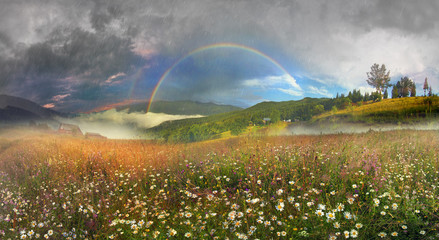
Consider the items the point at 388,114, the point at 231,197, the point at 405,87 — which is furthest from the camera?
the point at 405,87

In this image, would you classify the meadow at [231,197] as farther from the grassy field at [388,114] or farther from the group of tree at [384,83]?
the group of tree at [384,83]

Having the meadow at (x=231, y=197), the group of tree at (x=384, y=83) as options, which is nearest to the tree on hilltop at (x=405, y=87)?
the group of tree at (x=384, y=83)

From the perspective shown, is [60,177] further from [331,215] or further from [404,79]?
[404,79]

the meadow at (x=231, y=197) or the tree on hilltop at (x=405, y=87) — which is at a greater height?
the tree on hilltop at (x=405, y=87)

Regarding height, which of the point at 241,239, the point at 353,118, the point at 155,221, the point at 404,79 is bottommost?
the point at 155,221

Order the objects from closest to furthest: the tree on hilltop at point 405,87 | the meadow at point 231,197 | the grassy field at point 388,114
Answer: the meadow at point 231,197 → the grassy field at point 388,114 → the tree on hilltop at point 405,87

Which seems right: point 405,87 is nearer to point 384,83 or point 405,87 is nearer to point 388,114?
point 384,83

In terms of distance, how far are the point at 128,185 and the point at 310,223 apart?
4.52 meters

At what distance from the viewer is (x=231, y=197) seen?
175 inches

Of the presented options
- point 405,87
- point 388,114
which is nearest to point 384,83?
point 405,87

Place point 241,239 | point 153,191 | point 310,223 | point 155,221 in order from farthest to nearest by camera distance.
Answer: point 153,191, point 155,221, point 310,223, point 241,239

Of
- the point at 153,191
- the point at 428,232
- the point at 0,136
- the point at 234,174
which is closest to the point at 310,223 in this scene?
the point at 428,232

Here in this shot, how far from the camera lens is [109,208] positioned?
189 inches

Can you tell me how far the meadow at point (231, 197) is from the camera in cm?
333
